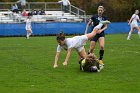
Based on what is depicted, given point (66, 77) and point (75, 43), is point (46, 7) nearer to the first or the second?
point (75, 43)

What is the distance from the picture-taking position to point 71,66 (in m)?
15.1

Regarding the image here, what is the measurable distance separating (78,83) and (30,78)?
5.14 ft

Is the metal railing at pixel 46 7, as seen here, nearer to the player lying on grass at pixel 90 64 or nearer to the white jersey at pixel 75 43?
the white jersey at pixel 75 43

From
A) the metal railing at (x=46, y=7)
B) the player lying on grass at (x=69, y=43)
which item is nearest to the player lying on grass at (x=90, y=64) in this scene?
the player lying on grass at (x=69, y=43)

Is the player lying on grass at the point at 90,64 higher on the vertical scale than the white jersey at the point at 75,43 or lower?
lower

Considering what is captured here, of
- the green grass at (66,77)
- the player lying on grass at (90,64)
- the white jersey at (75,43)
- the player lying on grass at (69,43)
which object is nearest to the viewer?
the green grass at (66,77)

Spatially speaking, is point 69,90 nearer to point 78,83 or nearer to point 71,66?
point 78,83

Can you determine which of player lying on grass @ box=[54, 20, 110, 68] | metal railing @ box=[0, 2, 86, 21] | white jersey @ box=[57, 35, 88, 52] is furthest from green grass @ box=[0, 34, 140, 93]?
metal railing @ box=[0, 2, 86, 21]

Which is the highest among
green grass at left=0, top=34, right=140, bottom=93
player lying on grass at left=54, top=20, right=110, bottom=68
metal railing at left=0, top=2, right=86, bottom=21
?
player lying on grass at left=54, top=20, right=110, bottom=68

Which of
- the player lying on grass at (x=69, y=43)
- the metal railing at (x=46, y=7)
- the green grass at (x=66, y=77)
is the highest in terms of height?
the player lying on grass at (x=69, y=43)

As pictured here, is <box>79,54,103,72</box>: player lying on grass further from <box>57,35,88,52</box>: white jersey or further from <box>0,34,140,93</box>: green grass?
<box>57,35,88,52</box>: white jersey

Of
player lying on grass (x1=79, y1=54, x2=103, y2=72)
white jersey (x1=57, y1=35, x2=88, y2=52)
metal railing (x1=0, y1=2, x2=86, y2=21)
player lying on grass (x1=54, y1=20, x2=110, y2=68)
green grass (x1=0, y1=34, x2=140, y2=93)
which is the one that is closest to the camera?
green grass (x1=0, y1=34, x2=140, y2=93)

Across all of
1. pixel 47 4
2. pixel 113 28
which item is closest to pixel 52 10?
pixel 47 4

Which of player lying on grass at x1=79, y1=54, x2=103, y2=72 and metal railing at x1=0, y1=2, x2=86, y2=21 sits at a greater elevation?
player lying on grass at x1=79, y1=54, x2=103, y2=72
